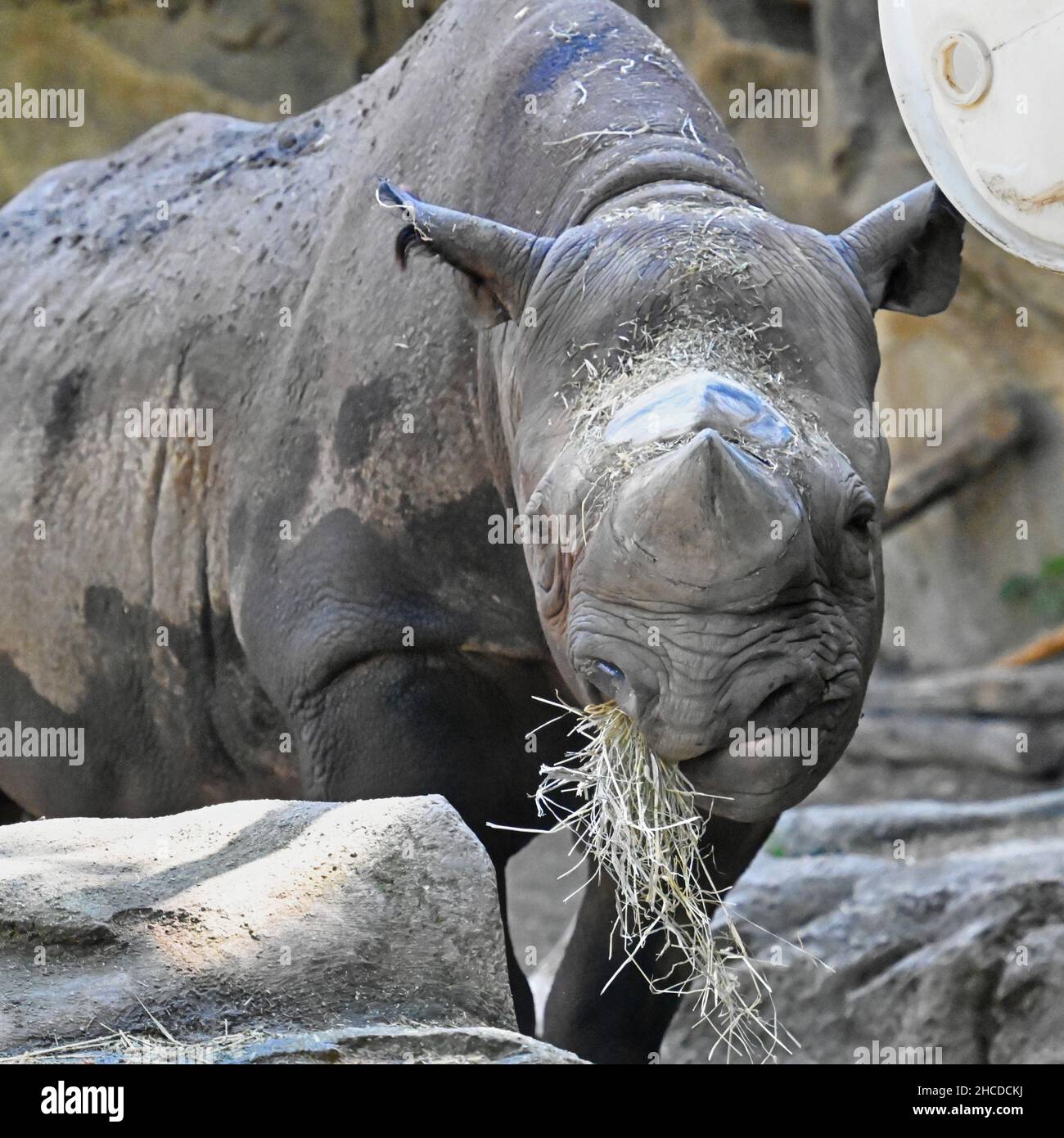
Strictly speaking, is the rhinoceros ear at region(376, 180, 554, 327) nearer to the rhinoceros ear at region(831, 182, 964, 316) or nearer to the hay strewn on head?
the hay strewn on head

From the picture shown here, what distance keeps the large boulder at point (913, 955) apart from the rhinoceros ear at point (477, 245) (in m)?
2.01

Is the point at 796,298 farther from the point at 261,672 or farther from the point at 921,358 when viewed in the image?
the point at 921,358

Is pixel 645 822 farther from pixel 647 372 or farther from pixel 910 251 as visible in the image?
pixel 910 251

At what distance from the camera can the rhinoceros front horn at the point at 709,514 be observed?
312cm

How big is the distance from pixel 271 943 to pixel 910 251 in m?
2.39

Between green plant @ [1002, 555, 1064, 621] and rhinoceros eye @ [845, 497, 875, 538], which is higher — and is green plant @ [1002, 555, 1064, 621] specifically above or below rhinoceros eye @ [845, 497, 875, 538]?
above

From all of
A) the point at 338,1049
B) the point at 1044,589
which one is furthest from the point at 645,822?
the point at 1044,589

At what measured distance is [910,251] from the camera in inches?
173

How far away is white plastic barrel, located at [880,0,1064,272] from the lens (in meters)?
3.18

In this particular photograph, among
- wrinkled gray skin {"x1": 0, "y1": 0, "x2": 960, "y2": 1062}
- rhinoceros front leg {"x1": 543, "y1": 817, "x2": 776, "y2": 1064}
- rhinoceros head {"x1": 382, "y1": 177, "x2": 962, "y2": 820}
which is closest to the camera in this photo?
rhinoceros head {"x1": 382, "y1": 177, "x2": 962, "y2": 820}

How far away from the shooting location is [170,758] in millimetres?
5406

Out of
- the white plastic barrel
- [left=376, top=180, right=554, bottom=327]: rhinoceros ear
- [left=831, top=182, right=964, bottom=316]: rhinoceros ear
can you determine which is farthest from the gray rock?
[left=831, top=182, right=964, bottom=316]: rhinoceros ear

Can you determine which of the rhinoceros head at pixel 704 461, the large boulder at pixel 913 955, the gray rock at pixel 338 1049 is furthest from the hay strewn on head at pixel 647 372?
the large boulder at pixel 913 955

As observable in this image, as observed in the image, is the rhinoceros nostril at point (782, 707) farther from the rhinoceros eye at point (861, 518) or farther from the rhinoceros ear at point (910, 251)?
the rhinoceros ear at point (910, 251)
